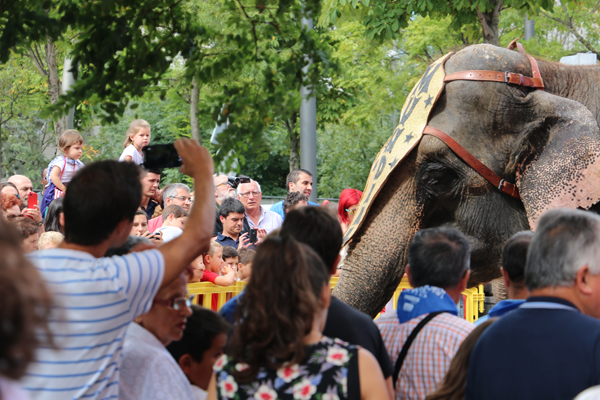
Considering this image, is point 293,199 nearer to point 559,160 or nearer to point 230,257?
point 230,257

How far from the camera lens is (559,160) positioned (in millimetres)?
5156

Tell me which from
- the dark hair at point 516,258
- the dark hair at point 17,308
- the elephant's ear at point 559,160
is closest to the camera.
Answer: the dark hair at point 17,308

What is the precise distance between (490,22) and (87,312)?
9.26 m

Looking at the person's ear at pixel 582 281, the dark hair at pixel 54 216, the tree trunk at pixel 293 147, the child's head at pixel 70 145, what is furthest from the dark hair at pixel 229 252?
the tree trunk at pixel 293 147

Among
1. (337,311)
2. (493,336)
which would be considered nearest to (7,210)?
(337,311)

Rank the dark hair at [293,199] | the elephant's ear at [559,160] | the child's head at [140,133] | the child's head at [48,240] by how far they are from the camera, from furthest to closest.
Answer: the dark hair at [293,199] < the child's head at [140,133] < the elephant's ear at [559,160] < the child's head at [48,240]

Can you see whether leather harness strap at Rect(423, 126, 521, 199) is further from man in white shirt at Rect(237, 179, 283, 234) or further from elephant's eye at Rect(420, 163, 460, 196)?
man in white shirt at Rect(237, 179, 283, 234)

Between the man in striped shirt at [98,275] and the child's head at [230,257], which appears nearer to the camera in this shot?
the man in striped shirt at [98,275]

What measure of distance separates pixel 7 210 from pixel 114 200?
4.31m

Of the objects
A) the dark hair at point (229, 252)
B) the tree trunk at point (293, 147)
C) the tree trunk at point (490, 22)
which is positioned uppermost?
the tree trunk at point (490, 22)

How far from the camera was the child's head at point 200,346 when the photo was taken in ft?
9.03

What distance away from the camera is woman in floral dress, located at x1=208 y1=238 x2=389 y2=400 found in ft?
6.63

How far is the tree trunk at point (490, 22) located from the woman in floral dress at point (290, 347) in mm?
8594

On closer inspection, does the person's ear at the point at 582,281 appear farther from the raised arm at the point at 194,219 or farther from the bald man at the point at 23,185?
the bald man at the point at 23,185
